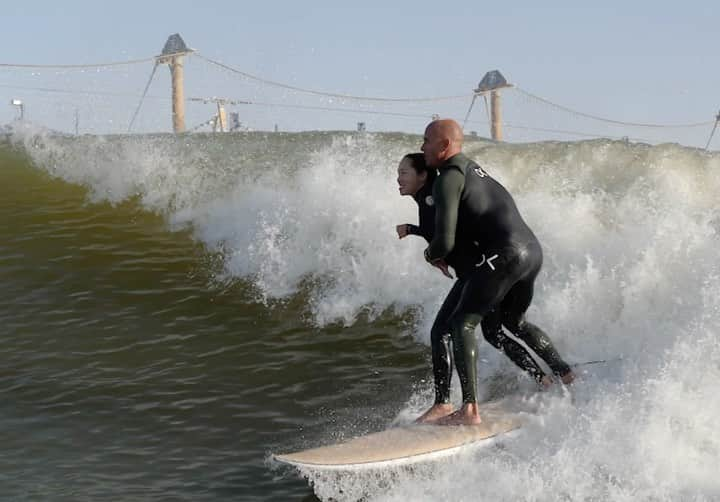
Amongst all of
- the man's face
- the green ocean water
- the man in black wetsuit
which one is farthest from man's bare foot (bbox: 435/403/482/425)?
the man's face

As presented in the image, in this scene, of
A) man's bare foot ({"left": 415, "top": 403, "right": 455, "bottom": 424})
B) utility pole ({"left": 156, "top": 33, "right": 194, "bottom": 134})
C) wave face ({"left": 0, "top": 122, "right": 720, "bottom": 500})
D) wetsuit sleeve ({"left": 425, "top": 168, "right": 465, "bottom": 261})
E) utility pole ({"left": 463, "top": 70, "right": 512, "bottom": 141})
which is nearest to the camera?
wetsuit sleeve ({"left": 425, "top": 168, "right": 465, "bottom": 261})

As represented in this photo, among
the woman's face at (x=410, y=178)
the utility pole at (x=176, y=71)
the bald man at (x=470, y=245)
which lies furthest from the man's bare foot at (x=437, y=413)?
the utility pole at (x=176, y=71)

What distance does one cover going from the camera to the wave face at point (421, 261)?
4629mm

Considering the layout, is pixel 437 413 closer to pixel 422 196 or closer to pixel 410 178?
pixel 422 196

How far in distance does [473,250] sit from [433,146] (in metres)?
0.63

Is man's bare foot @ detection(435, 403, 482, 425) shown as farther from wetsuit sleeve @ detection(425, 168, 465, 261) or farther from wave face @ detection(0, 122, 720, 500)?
wetsuit sleeve @ detection(425, 168, 465, 261)

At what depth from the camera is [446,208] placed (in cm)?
451

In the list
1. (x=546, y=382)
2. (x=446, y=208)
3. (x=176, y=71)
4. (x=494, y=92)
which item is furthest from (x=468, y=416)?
(x=494, y=92)

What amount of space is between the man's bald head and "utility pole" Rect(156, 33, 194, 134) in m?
21.5

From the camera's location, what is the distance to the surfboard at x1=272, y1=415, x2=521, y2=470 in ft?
15.2

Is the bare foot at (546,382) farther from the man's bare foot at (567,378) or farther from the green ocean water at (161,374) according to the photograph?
the green ocean water at (161,374)

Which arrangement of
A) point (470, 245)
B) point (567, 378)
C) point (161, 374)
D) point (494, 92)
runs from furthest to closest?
1. point (494, 92)
2. point (161, 374)
3. point (567, 378)
4. point (470, 245)

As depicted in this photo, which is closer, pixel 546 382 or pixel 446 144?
pixel 446 144

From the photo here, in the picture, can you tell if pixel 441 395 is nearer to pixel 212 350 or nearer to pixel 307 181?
pixel 212 350
